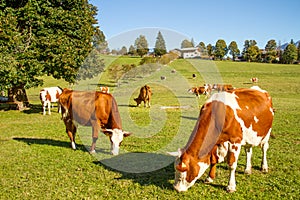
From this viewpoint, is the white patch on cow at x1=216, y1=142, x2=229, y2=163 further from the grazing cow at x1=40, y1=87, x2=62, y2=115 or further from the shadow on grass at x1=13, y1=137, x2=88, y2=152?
the grazing cow at x1=40, y1=87, x2=62, y2=115

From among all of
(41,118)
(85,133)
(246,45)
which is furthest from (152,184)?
(246,45)

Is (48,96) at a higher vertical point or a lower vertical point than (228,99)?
lower

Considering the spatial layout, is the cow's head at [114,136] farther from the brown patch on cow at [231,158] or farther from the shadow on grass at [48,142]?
the brown patch on cow at [231,158]

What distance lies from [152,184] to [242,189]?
212 centimetres

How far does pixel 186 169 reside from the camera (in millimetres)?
5348

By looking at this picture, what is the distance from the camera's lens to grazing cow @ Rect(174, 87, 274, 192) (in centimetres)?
551

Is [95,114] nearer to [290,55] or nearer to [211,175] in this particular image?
[211,175]

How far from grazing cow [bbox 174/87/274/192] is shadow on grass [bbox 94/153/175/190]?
1.13m

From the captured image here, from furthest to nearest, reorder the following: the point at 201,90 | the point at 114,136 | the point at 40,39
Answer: the point at 201,90 → the point at 40,39 → the point at 114,136

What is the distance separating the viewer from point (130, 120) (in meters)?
16.5

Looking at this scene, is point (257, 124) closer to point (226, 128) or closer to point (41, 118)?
point (226, 128)

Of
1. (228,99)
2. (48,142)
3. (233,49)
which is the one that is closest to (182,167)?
(228,99)

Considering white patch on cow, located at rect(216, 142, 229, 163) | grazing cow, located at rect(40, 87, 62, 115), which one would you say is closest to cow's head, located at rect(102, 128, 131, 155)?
white patch on cow, located at rect(216, 142, 229, 163)

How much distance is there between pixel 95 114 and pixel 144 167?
258cm
